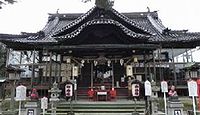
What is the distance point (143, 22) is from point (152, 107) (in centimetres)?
1475

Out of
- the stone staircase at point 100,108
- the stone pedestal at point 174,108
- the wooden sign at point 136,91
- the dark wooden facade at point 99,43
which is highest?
the dark wooden facade at point 99,43

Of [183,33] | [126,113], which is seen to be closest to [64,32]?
[126,113]

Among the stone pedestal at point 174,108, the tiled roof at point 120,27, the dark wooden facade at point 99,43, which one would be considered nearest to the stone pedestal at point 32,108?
the dark wooden facade at point 99,43

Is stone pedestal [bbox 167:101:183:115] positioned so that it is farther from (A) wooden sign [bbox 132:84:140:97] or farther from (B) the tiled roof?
(B) the tiled roof

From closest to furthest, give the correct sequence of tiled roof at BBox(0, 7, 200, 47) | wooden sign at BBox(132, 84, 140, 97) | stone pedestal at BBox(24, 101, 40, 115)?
stone pedestal at BBox(24, 101, 40, 115), wooden sign at BBox(132, 84, 140, 97), tiled roof at BBox(0, 7, 200, 47)

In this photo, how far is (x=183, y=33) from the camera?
732 inches

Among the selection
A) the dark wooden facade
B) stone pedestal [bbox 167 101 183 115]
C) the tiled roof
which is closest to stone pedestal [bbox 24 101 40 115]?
the dark wooden facade

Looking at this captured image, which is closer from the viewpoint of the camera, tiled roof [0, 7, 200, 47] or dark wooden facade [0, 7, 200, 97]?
tiled roof [0, 7, 200, 47]

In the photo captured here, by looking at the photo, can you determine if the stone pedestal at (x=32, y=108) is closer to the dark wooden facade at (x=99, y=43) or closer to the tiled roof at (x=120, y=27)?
the dark wooden facade at (x=99, y=43)

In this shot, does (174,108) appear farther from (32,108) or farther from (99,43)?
(99,43)

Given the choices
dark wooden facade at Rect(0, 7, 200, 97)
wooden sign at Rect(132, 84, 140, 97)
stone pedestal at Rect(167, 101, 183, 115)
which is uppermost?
dark wooden facade at Rect(0, 7, 200, 97)

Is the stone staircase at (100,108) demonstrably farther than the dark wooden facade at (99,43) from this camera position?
No

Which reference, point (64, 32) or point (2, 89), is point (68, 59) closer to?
point (64, 32)

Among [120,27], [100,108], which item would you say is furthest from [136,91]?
[120,27]
